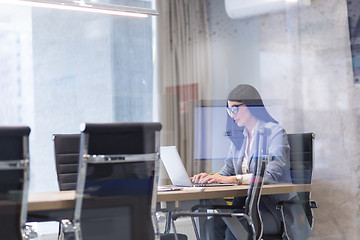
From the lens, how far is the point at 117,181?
291 cm

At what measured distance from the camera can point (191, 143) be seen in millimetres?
4543

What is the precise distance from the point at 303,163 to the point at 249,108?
0.68 meters

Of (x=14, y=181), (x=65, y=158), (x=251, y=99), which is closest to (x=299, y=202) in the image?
(x=251, y=99)

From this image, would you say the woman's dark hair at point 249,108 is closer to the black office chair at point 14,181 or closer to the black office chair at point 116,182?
the black office chair at point 116,182

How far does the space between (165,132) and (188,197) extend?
0.94m

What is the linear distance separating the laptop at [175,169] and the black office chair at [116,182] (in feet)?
2.80

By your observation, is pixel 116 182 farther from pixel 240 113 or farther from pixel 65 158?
pixel 240 113

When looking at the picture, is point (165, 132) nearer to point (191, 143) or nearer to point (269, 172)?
point (191, 143)

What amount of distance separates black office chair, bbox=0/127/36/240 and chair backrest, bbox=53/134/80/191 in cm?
121

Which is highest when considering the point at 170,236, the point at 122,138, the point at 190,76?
the point at 190,76

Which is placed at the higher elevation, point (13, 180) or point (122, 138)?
point (122, 138)

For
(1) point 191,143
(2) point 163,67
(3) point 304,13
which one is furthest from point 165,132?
(3) point 304,13

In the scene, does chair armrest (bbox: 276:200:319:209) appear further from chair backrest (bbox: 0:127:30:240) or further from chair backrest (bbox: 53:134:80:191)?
chair backrest (bbox: 0:127:30:240)

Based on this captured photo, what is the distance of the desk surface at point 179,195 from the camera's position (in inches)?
116
